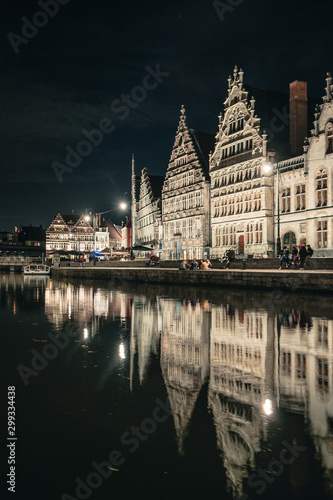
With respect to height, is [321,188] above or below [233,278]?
above

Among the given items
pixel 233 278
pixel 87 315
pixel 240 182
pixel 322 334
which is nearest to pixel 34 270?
pixel 240 182

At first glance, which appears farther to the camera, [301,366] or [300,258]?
[300,258]

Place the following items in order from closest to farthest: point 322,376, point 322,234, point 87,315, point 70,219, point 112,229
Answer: point 322,376, point 87,315, point 322,234, point 70,219, point 112,229

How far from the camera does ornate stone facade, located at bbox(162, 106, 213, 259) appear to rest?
59.1 meters

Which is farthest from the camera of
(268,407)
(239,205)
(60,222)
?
(60,222)

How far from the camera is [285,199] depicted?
44500 mm

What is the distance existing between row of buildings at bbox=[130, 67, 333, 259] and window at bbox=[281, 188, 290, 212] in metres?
0.09

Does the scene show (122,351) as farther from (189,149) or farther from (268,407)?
(189,149)

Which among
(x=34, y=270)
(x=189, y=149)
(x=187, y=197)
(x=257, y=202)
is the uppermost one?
(x=189, y=149)

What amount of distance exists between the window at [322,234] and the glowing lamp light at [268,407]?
34914 millimetres

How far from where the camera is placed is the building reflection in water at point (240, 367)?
5293 mm

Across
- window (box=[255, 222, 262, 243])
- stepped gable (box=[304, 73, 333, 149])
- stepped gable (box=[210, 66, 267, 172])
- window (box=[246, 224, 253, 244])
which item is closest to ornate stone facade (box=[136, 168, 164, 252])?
stepped gable (box=[210, 66, 267, 172])

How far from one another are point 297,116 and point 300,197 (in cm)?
916

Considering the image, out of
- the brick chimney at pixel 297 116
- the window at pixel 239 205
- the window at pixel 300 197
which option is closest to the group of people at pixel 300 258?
the window at pixel 300 197
